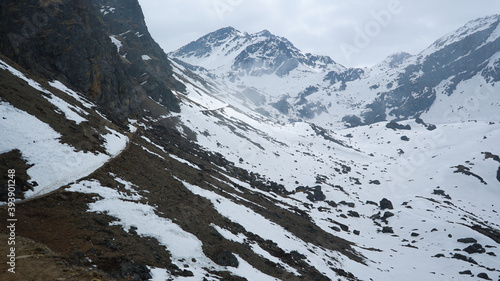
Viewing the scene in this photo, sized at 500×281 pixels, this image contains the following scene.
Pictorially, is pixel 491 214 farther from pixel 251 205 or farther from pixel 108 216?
pixel 108 216

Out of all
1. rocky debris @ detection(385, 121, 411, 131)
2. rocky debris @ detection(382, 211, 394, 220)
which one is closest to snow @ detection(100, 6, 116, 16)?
rocky debris @ detection(382, 211, 394, 220)

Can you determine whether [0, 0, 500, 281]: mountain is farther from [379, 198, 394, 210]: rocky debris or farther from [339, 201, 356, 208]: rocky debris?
[339, 201, 356, 208]: rocky debris

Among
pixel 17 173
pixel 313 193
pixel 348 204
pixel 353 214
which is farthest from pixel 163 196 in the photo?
pixel 348 204

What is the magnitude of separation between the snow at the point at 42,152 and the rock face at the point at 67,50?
18.9 meters

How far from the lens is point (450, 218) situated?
59938 mm

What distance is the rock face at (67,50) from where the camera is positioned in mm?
38688

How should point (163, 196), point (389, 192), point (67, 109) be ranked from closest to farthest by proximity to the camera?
1. point (163, 196)
2. point (67, 109)
3. point (389, 192)

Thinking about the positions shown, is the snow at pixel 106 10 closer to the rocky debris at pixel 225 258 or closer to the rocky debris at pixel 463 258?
the rocky debris at pixel 225 258

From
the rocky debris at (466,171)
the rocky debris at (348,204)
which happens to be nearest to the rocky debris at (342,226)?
the rocky debris at (348,204)

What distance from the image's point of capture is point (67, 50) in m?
44.4

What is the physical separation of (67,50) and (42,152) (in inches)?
1317

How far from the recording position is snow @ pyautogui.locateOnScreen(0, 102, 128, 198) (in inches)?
703

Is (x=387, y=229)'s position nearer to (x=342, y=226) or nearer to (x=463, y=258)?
(x=342, y=226)

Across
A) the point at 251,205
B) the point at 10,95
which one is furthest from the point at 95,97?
the point at 251,205
